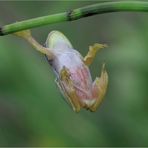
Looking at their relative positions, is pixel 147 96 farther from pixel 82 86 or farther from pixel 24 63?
pixel 82 86

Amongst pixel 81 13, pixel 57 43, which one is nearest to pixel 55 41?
pixel 57 43

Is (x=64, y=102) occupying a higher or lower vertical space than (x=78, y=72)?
higher

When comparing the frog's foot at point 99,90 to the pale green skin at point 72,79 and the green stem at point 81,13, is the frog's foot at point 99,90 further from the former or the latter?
the green stem at point 81,13

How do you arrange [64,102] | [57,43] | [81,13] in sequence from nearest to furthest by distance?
[81,13], [57,43], [64,102]

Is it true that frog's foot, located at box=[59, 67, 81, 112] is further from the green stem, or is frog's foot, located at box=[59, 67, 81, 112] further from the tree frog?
the green stem

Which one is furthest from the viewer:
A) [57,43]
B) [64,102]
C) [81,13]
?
[64,102]

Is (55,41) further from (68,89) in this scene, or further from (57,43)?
(68,89)

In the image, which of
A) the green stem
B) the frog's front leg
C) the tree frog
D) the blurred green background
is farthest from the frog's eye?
the blurred green background

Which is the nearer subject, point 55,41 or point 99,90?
point 99,90

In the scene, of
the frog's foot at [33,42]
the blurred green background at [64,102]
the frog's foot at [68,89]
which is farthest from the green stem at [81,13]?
the blurred green background at [64,102]
